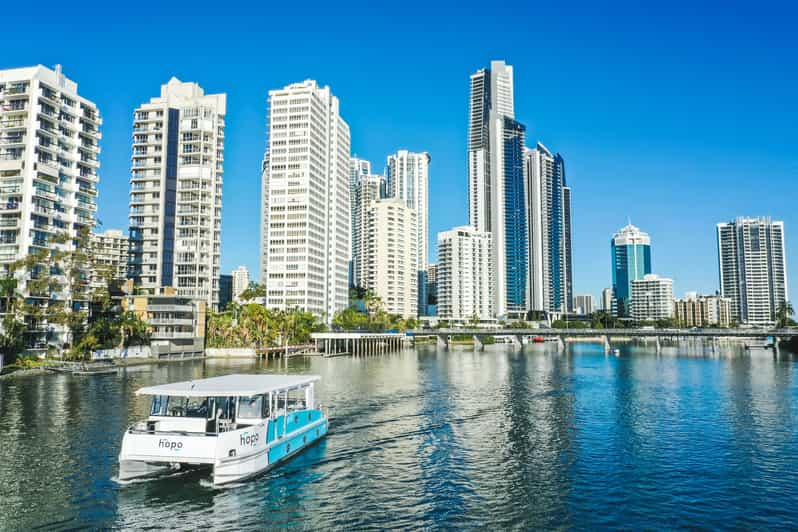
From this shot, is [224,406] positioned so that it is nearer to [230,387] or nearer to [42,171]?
[230,387]

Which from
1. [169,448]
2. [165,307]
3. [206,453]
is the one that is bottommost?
[206,453]

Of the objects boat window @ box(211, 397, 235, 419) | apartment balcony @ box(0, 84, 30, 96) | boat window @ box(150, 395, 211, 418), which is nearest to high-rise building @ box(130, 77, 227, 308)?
apartment balcony @ box(0, 84, 30, 96)

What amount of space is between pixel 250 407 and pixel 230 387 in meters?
2.27

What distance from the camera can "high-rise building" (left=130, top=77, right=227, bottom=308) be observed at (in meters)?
164

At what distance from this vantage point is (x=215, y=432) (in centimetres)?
3453

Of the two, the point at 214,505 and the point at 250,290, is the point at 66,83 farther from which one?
the point at 214,505

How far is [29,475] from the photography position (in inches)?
1384

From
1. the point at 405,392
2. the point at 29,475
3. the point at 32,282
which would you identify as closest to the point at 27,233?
the point at 32,282

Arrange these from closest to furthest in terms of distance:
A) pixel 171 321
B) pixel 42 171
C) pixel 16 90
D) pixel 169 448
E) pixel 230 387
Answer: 1. pixel 169 448
2. pixel 230 387
3. pixel 42 171
4. pixel 16 90
5. pixel 171 321

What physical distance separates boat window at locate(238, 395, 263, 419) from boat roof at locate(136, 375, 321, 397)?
2.34 feet

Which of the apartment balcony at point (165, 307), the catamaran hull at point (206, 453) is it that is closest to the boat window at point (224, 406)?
the catamaran hull at point (206, 453)

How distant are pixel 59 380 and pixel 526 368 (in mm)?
82149

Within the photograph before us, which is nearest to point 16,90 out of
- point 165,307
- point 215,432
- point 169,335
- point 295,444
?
point 165,307

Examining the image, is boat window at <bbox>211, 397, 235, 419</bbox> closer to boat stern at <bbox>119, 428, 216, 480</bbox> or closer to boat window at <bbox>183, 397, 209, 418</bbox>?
boat window at <bbox>183, 397, 209, 418</bbox>
